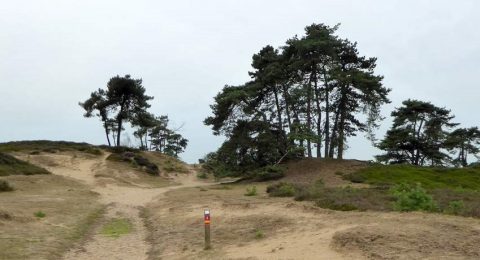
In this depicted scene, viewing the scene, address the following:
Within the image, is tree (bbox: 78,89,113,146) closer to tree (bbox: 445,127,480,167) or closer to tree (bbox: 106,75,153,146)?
tree (bbox: 106,75,153,146)

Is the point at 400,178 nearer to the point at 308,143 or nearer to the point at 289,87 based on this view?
the point at 308,143

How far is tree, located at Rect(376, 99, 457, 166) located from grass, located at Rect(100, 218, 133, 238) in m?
39.2

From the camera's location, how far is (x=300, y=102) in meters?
44.8

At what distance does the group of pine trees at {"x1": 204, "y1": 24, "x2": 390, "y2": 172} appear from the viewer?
141 ft

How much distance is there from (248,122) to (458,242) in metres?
34.5

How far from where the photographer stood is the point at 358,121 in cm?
4675

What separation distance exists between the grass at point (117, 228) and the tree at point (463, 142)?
145 feet

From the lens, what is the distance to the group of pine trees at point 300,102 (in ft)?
141

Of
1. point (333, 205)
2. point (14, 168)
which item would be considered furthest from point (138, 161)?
→ point (333, 205)

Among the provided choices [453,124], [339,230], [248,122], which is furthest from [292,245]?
[453,124]

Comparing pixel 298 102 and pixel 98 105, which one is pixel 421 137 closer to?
pixel 298 102

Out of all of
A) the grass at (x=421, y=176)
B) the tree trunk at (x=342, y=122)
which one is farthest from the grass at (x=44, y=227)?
the tree trunk at (x=342, y=122)

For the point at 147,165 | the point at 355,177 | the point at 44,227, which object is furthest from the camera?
the point at 147,165

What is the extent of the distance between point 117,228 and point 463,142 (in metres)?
49.7
